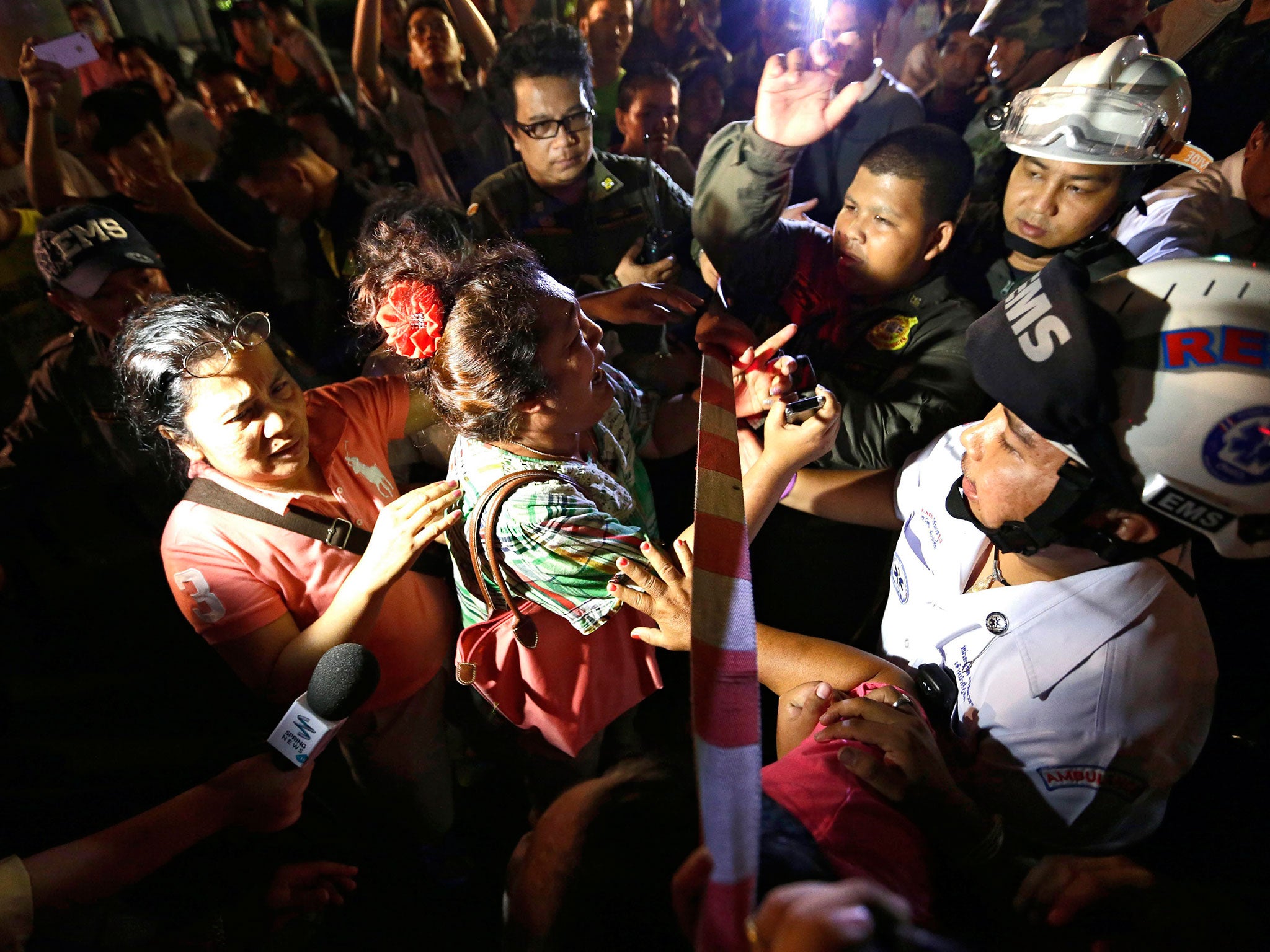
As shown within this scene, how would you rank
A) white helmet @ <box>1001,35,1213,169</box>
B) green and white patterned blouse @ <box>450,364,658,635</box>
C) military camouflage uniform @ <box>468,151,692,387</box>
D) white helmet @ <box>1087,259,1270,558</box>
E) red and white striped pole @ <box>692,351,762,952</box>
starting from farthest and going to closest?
military camouflage uniform @ <box>468,151,692,387</box> → white helmet @ <box>1001,35,1213,169</box> → green and white patterned blouse @ <box>450,364,658,635</box> → white helmet @ <box>1087,259,1270,558</box> → red and white striped pole @ <box>692,351,762,952</box>

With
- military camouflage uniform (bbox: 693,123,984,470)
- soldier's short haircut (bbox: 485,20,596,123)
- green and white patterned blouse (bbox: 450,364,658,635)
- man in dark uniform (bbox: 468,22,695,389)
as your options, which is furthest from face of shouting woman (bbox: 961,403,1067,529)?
soldier's short haircut (bbox: 485,20,596,123)

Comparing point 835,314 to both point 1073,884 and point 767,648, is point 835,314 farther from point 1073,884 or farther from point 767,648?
point 1073,884

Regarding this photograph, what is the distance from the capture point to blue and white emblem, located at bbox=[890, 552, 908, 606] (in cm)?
185

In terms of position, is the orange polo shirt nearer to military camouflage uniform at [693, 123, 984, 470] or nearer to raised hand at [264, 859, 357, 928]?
raised hand at [264, 859, 357, 928]

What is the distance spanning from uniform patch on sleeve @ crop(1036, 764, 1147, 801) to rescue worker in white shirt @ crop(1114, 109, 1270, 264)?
196 centimetres

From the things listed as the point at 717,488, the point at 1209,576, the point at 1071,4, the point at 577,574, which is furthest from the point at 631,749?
the point at 1071,4

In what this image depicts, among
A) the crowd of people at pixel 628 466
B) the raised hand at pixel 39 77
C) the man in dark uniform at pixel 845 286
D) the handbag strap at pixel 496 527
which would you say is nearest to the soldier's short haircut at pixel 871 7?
the crowd of people at pixel 628 466

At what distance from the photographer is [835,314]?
255 cm

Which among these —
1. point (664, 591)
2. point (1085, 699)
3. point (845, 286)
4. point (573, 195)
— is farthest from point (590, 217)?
point (1085, 699)

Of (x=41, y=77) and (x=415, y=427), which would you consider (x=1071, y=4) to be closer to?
(x=415, y=427)

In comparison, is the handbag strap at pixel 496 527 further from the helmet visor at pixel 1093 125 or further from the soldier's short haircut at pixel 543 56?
the soldier's short haircut at pixel 543 56

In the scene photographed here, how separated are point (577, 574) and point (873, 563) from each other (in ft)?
5.12

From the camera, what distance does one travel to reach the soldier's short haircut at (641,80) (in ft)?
10.7

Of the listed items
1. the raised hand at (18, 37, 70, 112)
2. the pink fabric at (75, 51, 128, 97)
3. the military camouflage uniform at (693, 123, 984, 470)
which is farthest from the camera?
the pink fabric at (75, 51, 128, 97)
